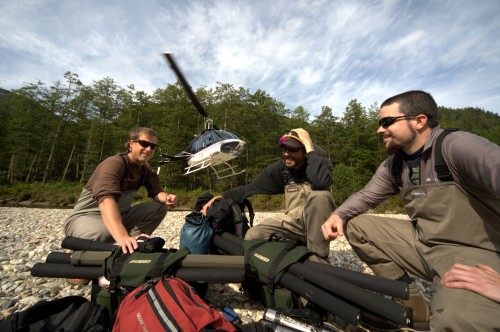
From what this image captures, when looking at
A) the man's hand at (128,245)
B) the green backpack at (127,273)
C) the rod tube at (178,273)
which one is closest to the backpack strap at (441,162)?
the rod tube at (178,273)

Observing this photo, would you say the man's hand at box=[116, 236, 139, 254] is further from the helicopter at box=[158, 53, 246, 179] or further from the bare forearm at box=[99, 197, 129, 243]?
the helicopter at box=[158, 53, 246, 179]

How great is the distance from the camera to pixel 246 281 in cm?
225

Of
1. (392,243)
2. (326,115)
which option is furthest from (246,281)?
(326,115)

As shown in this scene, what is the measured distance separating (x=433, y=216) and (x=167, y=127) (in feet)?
97.9

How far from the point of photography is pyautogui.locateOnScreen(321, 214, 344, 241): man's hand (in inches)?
102

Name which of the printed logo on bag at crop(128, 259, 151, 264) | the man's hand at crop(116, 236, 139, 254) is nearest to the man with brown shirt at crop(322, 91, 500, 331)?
the printed logo on bag at crop(128, 259, 151, 264)

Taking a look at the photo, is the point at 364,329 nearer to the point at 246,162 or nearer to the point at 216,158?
the point at 216,158

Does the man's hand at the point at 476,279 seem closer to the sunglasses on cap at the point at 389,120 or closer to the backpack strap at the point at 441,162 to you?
the backpack strap at the point at 441,162

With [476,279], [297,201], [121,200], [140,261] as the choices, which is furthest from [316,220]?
[121,200]

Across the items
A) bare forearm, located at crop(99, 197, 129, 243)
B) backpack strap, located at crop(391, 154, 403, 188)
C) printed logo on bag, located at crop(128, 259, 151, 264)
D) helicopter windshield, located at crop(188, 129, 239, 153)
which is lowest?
printed logo on bag, located at crop(128, 259, 151, 264)

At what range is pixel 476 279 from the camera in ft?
5.24

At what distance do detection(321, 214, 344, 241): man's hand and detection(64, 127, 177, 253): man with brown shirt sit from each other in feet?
6.47

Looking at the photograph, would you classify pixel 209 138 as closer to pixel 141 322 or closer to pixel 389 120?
pixel 389 120

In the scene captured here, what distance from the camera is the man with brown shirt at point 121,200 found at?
288 cm
